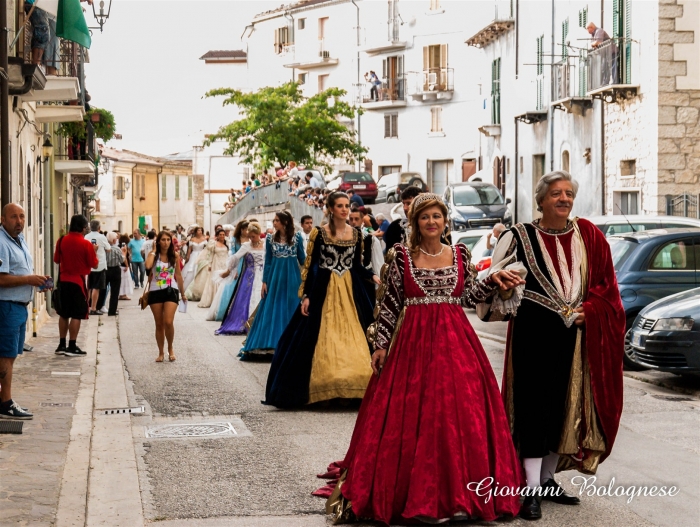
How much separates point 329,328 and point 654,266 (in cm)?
496

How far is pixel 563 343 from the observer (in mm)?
6621

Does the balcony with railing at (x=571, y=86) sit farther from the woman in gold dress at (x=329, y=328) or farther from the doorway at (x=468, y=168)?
the woman in gold dress at (x=329, y=328)

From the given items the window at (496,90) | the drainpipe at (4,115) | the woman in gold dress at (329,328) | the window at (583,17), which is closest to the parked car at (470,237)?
the window at (583,17)

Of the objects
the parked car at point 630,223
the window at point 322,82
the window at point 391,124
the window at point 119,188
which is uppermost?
the window at point 322,82

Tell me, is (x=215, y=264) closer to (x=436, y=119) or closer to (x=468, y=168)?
(x=468, y=168)

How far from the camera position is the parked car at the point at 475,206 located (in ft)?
130

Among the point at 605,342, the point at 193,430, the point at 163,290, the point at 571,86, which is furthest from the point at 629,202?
the point at 605,342

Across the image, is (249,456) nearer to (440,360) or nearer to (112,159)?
(440,360)

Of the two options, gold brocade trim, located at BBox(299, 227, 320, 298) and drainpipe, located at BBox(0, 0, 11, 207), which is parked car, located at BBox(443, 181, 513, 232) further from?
gold brocade trim, located at BBox(299, 227, 320, 298)

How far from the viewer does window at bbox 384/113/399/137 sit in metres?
61.5

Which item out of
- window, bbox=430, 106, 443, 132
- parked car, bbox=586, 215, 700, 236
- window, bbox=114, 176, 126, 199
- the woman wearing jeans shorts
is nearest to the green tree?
window, bbox=430, 106, 443, 132

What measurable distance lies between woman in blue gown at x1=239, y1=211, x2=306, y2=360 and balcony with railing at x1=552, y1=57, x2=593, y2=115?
19.2 metres

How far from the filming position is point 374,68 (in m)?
63.2

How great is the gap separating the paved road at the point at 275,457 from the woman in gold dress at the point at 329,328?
0.76 feet
